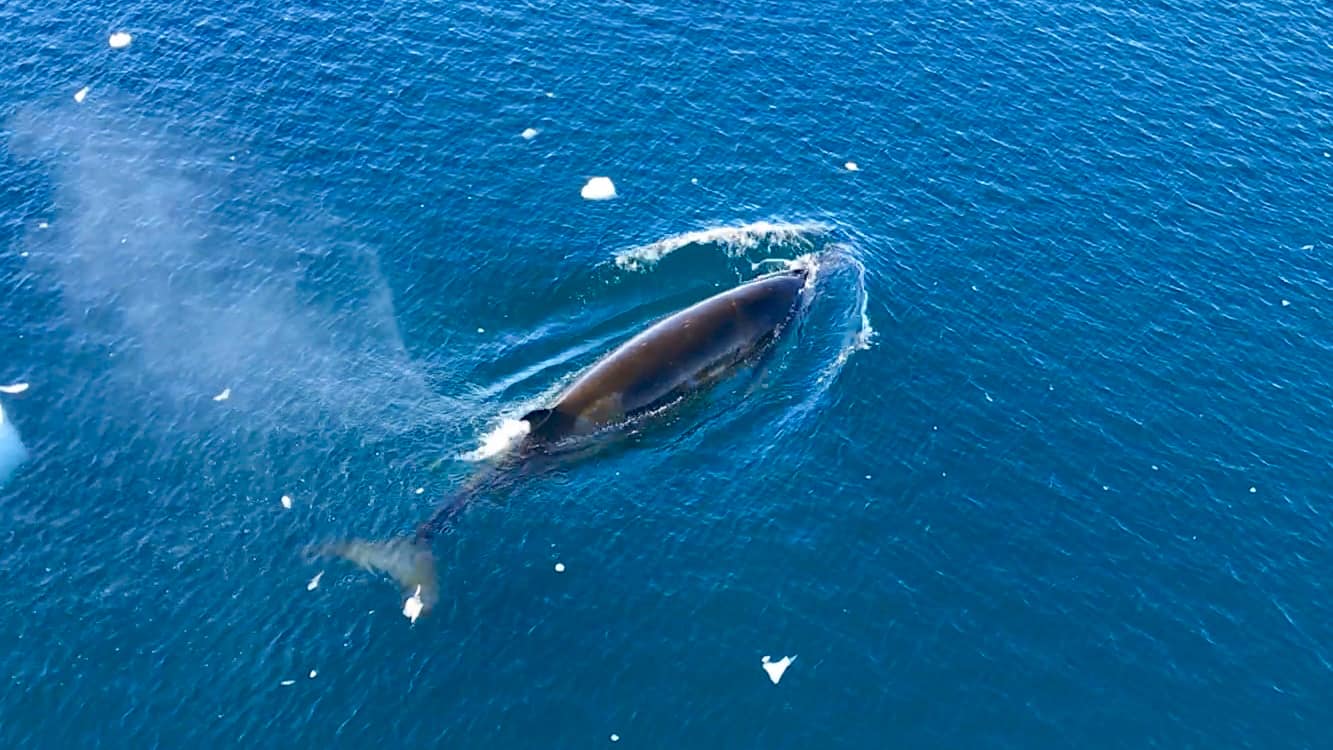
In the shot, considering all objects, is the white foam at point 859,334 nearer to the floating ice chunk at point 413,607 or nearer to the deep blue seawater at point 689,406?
the deep blue seawater at point 689,406

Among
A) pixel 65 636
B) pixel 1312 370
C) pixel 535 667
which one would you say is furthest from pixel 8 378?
pixel 1312 370

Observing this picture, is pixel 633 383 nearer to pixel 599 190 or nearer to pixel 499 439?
pixel 499 439

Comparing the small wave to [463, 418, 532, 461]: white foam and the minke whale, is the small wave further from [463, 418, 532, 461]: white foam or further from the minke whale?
[463, 418, 532, 461]: white foam

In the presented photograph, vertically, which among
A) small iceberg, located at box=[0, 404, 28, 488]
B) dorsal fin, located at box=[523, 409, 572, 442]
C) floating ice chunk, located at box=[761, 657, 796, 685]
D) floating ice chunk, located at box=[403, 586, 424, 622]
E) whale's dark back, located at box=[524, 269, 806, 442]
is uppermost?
whale's dark back, located at box=[524, 269, 806, 442]

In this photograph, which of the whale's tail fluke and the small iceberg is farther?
the small iceberg

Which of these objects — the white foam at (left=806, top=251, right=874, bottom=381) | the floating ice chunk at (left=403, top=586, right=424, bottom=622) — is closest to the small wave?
the white foam at (left=806, top=251, right=874, bottom=381)

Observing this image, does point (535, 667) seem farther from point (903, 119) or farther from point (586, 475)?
point (903, 119)

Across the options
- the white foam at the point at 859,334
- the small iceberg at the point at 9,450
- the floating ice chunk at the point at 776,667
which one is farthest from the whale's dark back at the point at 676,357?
the small iceberg at the point at 9,450
